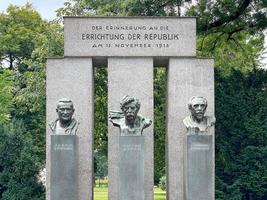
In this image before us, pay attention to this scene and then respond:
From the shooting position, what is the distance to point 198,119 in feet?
57.6

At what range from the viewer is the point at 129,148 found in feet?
55.7

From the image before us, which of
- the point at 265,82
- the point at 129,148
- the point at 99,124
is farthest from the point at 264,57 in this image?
the point at 129,148

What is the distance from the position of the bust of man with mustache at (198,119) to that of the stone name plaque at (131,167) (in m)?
1.54

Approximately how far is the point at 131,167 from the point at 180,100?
129 inches

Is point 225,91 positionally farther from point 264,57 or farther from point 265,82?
point 264,57

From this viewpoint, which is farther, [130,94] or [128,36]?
[128,36]

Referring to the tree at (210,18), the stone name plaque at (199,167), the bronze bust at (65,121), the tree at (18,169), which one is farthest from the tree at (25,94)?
the stone name plaque at (199,167)

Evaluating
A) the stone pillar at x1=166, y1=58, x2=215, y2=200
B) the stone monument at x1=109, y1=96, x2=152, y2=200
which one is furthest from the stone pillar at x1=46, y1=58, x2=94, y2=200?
the stone pillar at x1=166, y1=58, x2=215, y2=200

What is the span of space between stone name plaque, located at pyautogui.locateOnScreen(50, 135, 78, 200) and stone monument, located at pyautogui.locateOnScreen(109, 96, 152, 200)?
1298 millimetres

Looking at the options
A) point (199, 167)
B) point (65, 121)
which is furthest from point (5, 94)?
point (199, 167)

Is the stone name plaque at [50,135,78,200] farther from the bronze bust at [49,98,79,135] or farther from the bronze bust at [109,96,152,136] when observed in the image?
the bronze bust at [109,96,152,136]

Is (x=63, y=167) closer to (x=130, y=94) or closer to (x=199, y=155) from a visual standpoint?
(x=130, y=94)

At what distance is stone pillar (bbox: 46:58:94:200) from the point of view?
19.0 m

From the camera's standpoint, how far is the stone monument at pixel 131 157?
16.9m
